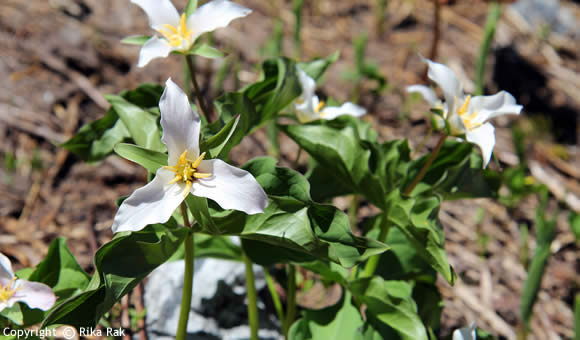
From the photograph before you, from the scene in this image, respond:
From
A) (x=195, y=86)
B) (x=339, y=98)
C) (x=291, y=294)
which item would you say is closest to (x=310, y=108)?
(x=195, y=86)

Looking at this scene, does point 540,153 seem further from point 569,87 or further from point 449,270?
point 449,270

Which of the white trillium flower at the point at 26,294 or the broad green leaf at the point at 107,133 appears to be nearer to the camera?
the white trillium flower at the point at 26,294

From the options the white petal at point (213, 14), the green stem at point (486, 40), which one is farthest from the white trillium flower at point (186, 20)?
the green stem at point (486, 40)

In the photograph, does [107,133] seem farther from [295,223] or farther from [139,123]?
[295,223]

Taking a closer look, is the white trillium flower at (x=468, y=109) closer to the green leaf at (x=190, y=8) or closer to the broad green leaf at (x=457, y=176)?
the broad green leaf at (x=457, y=176)

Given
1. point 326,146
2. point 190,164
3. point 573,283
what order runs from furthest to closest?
point 573,283, point 326,146, point 190,164

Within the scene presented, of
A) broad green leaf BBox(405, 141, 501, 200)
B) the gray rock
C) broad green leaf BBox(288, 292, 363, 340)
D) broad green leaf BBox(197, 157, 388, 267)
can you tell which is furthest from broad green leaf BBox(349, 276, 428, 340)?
the gray rock

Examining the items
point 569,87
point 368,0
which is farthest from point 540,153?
point 368,0
